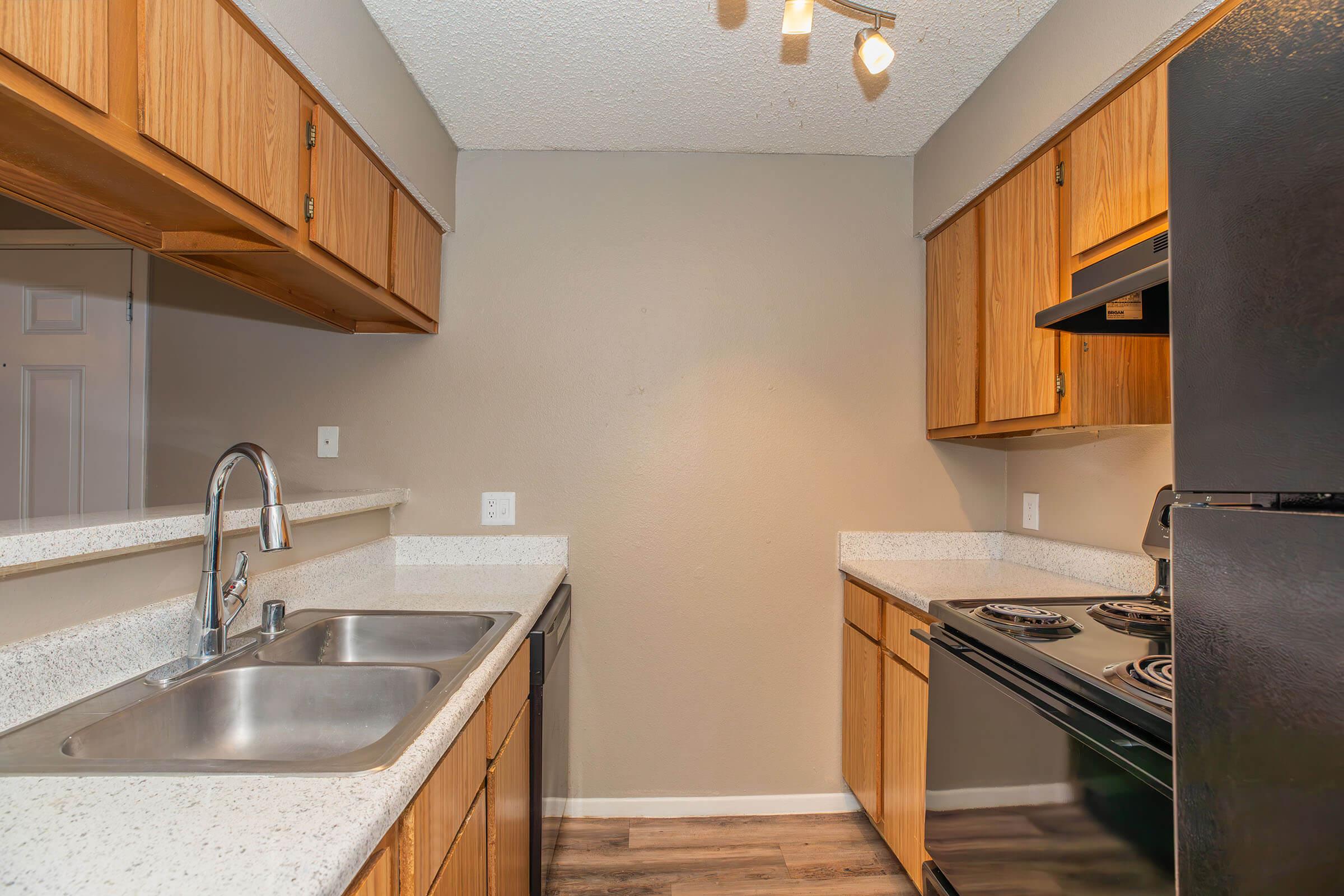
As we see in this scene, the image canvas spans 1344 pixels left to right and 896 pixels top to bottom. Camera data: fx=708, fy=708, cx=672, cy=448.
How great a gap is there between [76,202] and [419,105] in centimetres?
106

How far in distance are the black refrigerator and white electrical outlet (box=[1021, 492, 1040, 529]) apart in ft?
6.17

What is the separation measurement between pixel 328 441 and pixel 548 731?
129 cm

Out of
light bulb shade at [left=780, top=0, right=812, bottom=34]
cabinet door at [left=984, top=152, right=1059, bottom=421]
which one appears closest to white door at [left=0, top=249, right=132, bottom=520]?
light bulb shade at [left=780, top=0, right=812, bottom=34]

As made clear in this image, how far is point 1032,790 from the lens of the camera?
1.29 m

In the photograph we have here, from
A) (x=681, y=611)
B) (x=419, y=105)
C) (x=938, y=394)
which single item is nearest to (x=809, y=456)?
(x=938, y=394)

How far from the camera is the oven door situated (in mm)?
1015

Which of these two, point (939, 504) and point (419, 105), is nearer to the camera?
point (419, 105)

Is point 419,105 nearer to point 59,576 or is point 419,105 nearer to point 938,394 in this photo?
point 59,576

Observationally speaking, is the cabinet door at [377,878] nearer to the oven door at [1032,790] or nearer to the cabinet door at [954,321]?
the oven door at [1032,790]

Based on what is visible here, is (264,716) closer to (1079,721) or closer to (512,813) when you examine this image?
(512,813)

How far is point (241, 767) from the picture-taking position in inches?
32.8

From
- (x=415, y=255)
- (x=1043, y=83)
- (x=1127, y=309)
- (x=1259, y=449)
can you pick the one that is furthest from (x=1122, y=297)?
(x=415, y=255)

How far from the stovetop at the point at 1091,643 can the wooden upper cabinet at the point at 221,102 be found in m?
1.68

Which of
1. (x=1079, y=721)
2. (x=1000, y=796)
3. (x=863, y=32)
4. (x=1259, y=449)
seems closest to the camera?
(x=1259, y=449)
